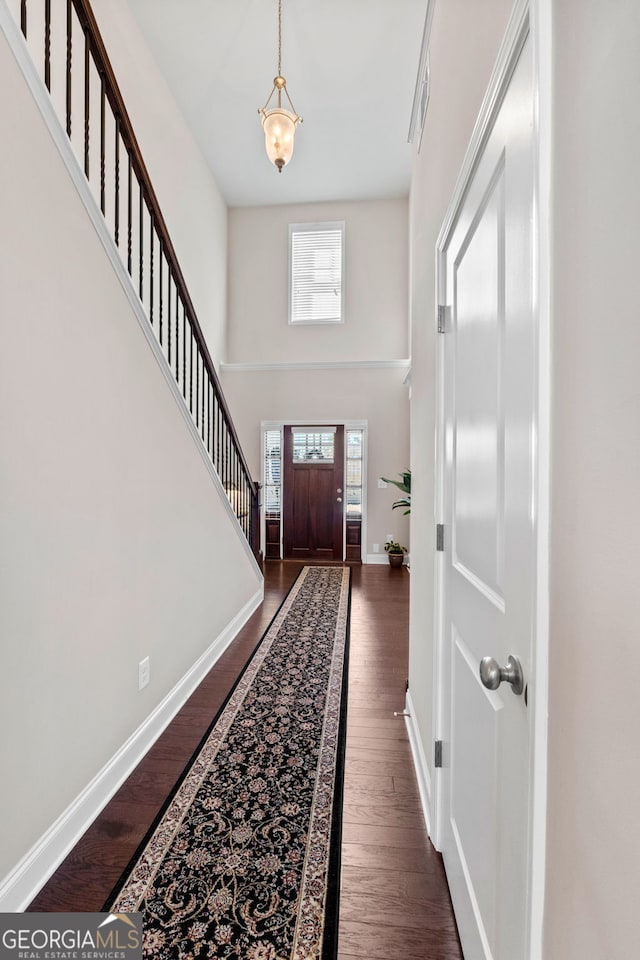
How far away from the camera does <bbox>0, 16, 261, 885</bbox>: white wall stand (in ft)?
4.28

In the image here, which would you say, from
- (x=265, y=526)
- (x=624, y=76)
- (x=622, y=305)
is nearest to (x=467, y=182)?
(x=624, y=76)

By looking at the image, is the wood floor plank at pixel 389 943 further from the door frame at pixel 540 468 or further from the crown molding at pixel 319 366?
the crown molding at pixel 319 366

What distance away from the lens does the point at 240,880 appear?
1.41 metres

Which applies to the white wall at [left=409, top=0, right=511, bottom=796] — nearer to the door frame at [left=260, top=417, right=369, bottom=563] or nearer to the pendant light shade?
the pendant light shade

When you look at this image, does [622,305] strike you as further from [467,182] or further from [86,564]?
[86,564]

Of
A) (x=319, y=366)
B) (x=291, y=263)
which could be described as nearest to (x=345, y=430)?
(x=319, y=366)

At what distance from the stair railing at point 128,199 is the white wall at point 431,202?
49.6 inches

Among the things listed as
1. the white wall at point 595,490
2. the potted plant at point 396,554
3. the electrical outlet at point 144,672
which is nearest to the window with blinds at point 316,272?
the potted plant at point 396,554

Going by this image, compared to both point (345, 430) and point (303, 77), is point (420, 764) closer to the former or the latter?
point (345, 430)

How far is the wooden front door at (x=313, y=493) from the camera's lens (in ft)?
21.9

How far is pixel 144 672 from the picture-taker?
211 cm

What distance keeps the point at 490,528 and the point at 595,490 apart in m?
0.49

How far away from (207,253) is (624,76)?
20.4 feet

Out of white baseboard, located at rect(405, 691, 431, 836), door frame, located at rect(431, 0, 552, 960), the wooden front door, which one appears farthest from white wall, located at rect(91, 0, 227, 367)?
white baseboard, located at rect(405, 691, 431, 836)
